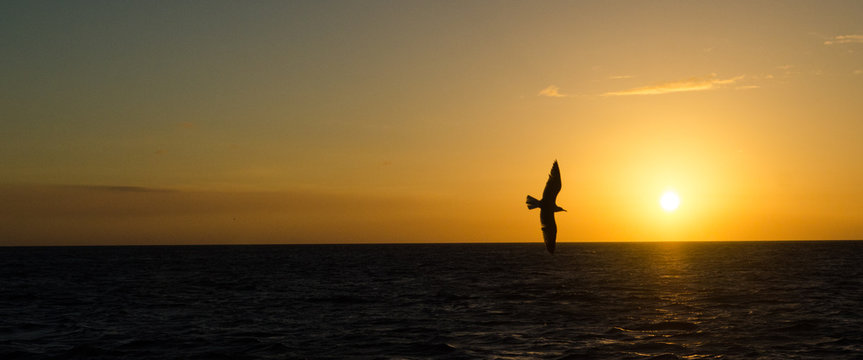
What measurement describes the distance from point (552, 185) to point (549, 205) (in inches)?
28.5

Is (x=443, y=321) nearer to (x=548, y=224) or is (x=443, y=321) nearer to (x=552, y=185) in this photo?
(x=548, y=224)

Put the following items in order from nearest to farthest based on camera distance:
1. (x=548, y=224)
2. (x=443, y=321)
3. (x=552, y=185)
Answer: (x=552, y=185) < (x=548, y=224) < (x=443, y=321)

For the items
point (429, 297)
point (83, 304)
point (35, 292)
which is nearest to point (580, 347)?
point (429, 297)

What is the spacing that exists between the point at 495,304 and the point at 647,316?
38.9ft

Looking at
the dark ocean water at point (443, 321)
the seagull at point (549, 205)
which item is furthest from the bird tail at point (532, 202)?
the dark ocean water at point (443, 321)

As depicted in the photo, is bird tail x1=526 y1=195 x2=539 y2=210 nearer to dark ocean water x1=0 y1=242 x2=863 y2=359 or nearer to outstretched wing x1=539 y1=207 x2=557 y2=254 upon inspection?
outstretched wing x1=539 y1=207 x2=557 y2=254

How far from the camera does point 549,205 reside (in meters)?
21.3

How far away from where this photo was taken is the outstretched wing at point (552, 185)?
68.1 feet

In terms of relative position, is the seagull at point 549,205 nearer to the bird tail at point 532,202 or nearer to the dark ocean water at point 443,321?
the bird tail at point 532,202

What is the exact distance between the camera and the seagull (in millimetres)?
20797

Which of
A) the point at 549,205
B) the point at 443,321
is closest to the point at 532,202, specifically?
the point at 549,205

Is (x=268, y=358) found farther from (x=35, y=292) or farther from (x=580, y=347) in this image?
(x=35, y=292)

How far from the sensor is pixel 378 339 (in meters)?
38.0

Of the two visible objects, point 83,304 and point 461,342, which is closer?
point 461,342
